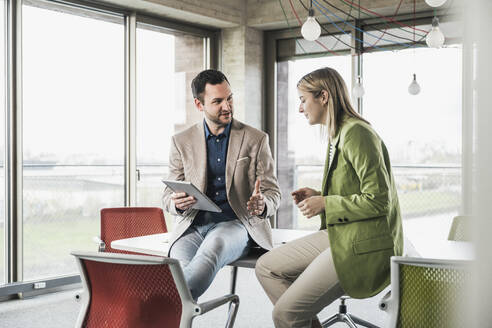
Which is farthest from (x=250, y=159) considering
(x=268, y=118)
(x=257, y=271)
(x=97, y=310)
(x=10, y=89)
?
(x=268, y=118)

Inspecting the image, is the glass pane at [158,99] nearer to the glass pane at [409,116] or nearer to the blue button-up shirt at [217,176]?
the glass pane at [409,116]

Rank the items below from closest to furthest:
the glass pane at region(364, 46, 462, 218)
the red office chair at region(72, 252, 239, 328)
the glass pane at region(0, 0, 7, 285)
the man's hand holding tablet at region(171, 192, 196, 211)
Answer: the red office chair at region(72, 252, 239, 328) < the man's hand holding tablet at region(171, 192, 196, 211) < the glass pane at region(0, 0, 7, 285) < the glass pane at region(364, 46, 462, 218)

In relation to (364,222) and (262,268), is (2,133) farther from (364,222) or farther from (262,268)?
(364,222)

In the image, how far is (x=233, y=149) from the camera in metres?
2.67

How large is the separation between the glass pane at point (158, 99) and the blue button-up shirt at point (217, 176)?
2702 millimetres

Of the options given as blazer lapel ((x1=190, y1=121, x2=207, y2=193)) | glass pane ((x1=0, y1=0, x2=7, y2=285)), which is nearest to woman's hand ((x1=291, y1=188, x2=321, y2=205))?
blazer lapel ((x1=190, y1=121, x2=207, y2=193))

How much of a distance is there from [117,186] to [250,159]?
274cm

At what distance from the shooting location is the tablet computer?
88.3 inches

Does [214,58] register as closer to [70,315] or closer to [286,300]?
[70,315]

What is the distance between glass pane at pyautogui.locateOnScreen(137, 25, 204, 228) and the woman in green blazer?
3.43m

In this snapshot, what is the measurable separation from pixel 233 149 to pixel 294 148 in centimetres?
346

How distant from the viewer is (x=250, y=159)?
269cm

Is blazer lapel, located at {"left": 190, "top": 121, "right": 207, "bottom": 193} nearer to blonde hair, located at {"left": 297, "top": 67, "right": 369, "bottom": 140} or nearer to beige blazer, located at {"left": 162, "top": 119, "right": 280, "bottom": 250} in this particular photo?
beige blazer, located at {"left": 162, "top": 119, "right": 280, "bottom": 250}

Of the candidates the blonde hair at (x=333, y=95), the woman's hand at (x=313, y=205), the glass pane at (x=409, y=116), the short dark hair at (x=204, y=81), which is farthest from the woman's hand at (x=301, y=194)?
A: the glass pane at (x=409, y=116)
